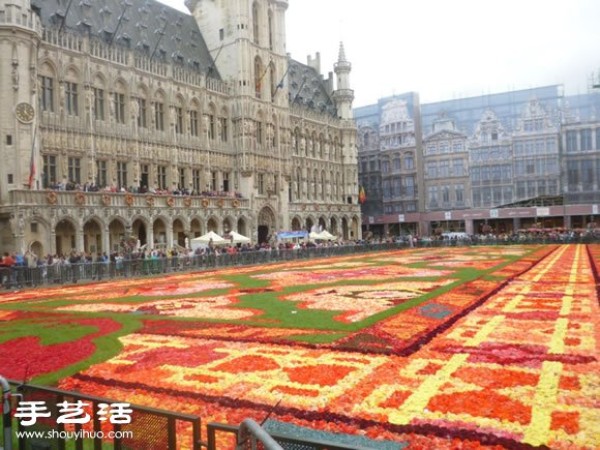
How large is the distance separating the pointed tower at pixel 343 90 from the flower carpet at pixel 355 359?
222 feet

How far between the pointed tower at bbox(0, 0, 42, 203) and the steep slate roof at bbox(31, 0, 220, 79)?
6.95m

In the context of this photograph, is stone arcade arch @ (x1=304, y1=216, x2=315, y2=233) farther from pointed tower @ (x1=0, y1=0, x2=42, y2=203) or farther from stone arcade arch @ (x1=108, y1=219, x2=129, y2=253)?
pointed tower @ (x1=0, y1=0, x2=42, y2=203)

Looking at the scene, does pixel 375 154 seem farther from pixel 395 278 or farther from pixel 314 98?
pixel 395 278

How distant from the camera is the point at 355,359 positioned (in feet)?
34.0

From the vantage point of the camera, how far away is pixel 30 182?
3788 centimetres

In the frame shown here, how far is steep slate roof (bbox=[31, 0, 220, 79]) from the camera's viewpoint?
4806cm

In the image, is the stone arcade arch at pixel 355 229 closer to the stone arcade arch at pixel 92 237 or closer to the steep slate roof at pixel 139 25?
the steep slate roof at pixel 139 25

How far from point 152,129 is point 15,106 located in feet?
50.0

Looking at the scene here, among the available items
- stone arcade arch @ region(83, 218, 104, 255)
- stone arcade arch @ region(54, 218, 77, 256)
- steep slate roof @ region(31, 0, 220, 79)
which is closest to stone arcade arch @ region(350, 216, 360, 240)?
steep slate roof @ region(31, 0, 220, 79)

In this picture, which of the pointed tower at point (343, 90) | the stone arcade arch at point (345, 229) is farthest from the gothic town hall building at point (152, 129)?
the pointed tower at point (343, 90)

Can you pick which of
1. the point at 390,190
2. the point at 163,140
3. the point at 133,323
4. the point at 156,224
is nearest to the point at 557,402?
the point at 133,323

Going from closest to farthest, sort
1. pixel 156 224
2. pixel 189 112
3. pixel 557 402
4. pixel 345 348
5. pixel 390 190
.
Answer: pixel 557 402 → pixel 345 348 → pixel 156 224 → pixel 189 112 → pixel 390 190

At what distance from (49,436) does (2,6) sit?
40464 millimetres

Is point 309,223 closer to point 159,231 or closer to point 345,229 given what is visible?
point 345,229
